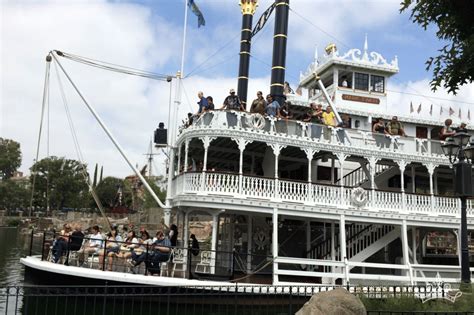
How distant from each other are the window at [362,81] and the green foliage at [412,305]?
51.4ft

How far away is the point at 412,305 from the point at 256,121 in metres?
8.09

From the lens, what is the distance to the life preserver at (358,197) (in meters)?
15.8

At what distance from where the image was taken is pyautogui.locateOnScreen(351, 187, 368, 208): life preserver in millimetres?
15781

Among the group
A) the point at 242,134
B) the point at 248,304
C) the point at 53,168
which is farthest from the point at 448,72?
Answer: the point at 53,168

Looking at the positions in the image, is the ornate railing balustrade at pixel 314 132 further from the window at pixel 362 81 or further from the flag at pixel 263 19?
the flag at pixel 263 19

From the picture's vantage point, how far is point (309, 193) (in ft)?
50.2

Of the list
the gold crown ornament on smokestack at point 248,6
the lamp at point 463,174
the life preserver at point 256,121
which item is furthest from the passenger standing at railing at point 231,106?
the gold crown ornament on smokestack at point 248,6

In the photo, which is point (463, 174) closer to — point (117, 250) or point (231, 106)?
point (231, 106)

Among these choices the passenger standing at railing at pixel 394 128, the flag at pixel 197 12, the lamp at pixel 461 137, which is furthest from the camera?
the flag at pixel 197 12

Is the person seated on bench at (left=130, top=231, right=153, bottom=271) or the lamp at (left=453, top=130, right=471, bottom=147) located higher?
the lamp at (left=453, top=130, right=471, bottom=147)

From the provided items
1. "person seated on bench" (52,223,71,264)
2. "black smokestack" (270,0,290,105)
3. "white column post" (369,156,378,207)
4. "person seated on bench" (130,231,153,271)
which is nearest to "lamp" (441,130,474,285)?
"white column post" (369,156,378,207)

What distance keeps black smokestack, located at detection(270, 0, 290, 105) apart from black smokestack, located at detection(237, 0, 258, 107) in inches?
142

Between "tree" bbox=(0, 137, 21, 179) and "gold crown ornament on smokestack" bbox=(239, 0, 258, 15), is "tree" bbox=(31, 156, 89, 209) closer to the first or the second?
"tree" bbox=(0, 137, 21, 179)

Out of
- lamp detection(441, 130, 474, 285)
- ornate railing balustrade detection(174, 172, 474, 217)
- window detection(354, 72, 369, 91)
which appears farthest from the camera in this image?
window detection(354, 72, 369, 91)
